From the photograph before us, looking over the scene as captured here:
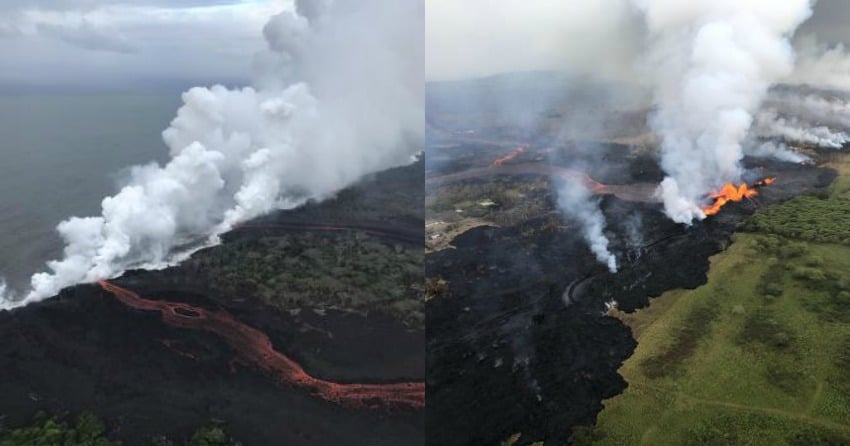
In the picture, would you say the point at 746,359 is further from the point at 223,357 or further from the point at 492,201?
the point at 492,201

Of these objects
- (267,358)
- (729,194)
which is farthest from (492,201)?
(267,358)

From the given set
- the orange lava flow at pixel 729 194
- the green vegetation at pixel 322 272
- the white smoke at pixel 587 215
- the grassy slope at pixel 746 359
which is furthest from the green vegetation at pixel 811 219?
the green vegetation at pixel 322 272

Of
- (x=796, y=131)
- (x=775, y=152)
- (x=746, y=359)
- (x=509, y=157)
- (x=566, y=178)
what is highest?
(x=796, y=131)

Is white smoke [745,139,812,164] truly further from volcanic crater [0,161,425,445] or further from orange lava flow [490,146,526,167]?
volcanic crater [0,161,425,445]

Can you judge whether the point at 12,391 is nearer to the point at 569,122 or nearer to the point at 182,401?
the point at 182,401

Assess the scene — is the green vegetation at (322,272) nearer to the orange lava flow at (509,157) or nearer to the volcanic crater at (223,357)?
the volcanic crater at (223,357)
